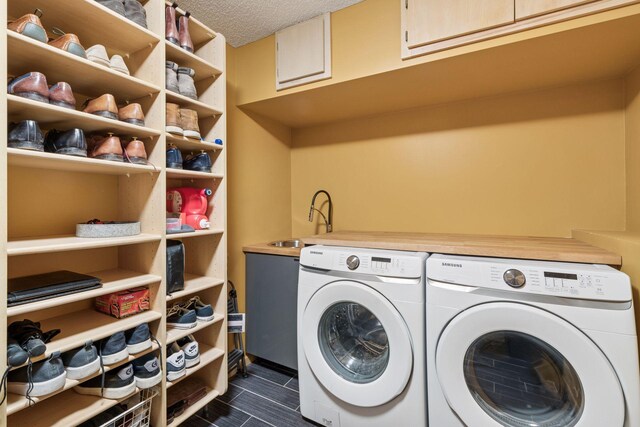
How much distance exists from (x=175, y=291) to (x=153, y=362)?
0.30 m

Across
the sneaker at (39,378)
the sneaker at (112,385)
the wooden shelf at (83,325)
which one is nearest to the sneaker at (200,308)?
the wooden shelf at (83,325)

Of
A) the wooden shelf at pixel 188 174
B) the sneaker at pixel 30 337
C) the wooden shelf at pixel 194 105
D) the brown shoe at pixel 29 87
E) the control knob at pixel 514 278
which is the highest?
the wooden shelf at pixel 194 105

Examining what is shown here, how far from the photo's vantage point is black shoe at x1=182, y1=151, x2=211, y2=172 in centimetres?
153

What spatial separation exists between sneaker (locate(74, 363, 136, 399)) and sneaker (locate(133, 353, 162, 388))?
0.11 feet

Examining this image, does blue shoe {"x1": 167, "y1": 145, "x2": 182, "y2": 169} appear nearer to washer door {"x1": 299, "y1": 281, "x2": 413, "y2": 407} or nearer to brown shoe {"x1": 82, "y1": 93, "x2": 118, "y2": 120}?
brown shoe {"x1": 82, "y1": 93, "x2": 118, "y2": 120}

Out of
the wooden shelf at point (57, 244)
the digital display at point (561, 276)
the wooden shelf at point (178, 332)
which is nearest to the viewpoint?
Result: the wooden shelf at point (57, 244)

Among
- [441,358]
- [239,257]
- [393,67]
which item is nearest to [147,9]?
[393,67]

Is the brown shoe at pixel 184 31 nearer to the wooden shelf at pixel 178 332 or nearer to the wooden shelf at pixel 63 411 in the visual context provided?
the wooden shelf at pixel 178 332

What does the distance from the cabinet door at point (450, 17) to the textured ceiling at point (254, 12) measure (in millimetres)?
382

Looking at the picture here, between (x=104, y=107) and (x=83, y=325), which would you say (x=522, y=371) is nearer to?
(x=83, y=325)

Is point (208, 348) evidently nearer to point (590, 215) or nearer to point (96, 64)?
point (96, 64)

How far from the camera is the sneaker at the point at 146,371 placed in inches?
47.8

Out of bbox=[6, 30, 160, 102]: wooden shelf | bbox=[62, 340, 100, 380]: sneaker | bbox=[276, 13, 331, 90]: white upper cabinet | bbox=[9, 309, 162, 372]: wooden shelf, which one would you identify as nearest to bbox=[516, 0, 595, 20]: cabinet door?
bbox=[276, 13, 331, 90]: white upper cabinet

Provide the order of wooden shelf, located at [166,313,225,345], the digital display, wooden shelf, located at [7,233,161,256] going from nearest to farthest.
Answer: wooden shelf, located at [7,233,161,256] < the digital display < wooden shelf, located at [166,313,225,345]
